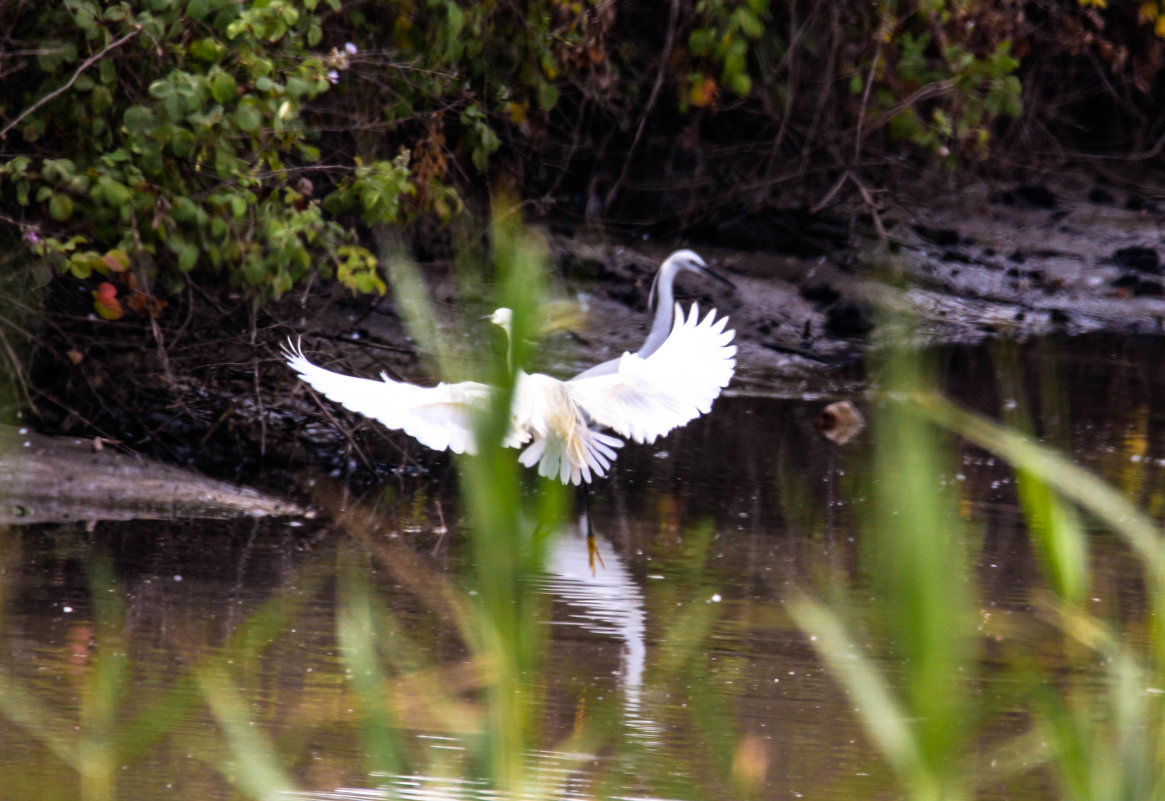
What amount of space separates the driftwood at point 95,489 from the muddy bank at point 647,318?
0.18m

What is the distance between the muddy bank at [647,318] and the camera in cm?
552

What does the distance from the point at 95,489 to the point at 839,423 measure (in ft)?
10.2

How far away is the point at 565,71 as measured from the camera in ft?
25.6

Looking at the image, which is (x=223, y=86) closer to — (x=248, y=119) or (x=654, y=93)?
(x=248, y=119)

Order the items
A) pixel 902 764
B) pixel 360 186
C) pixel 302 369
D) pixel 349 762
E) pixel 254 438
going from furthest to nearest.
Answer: pixel 254 438, pixel 360 186, pixel 302 369, pixel 349 762, pixel 902 764

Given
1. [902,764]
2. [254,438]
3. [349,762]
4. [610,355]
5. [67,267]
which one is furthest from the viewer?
[610,355]

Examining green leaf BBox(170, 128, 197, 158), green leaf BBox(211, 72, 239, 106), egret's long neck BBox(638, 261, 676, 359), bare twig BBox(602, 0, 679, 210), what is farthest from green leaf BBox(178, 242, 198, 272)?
bare twig BBox(602, 0, 679, 210)

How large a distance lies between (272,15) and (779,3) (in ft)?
16.6

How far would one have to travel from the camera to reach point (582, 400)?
462 centimetres

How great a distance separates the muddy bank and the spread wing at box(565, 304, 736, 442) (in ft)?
1.50

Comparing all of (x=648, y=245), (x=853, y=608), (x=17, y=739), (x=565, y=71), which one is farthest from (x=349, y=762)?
(x=648, y=245)

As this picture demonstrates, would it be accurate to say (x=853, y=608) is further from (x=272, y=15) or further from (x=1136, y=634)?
(x=272, y=15)

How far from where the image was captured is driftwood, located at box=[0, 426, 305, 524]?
493cm

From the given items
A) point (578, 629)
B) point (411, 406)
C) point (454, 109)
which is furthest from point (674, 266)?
point (578, 629)
